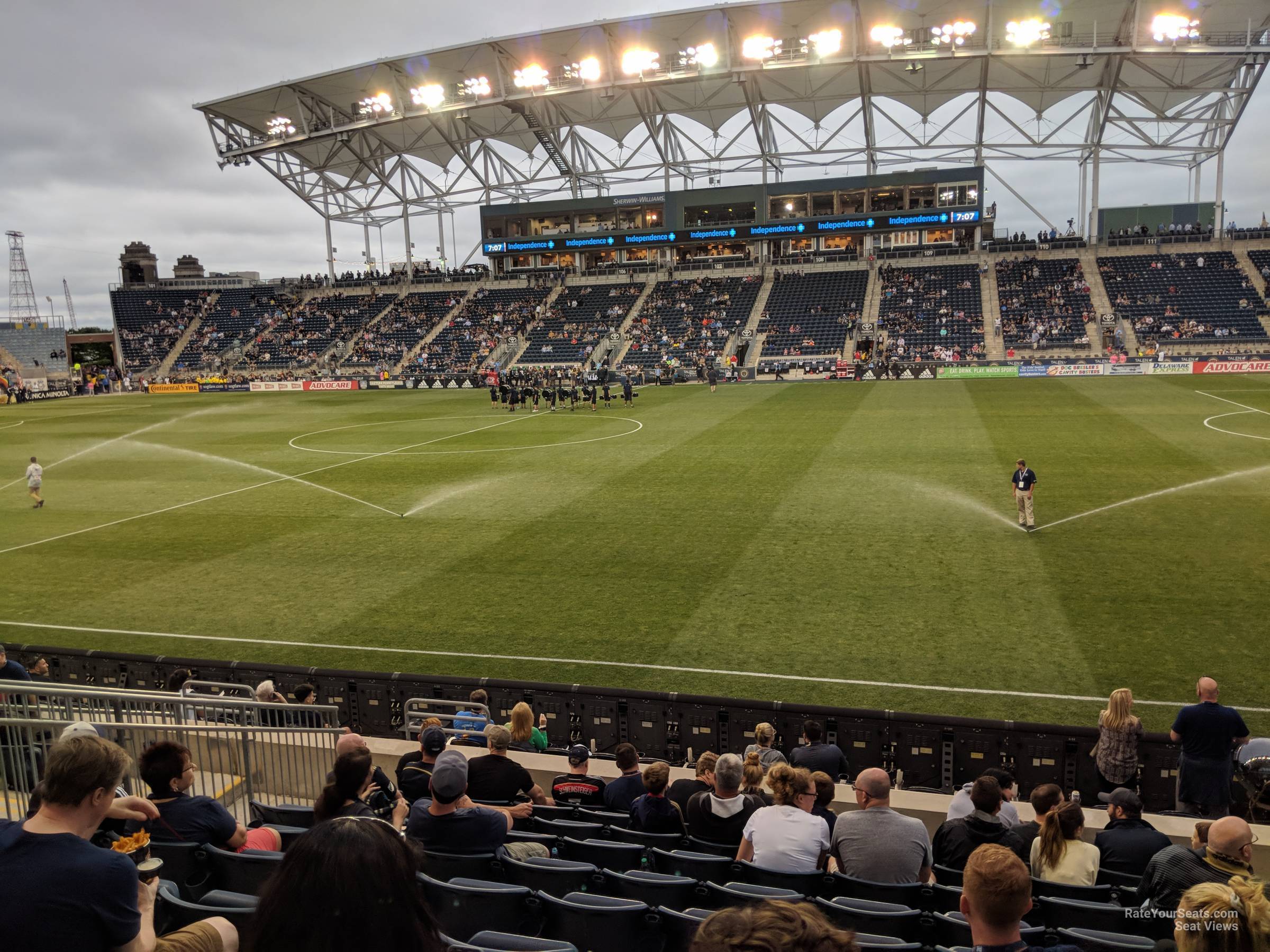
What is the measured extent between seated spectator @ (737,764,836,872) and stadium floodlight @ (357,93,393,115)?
7154 cm

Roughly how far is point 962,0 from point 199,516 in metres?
55.3

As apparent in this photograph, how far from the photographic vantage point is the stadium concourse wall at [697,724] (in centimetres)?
829

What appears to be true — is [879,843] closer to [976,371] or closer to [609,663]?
[609,663]

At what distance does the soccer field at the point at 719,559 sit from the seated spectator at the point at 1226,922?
747cm

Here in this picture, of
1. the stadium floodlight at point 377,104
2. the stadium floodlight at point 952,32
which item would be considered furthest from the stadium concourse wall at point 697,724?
the stadium floodlight at point 377,104

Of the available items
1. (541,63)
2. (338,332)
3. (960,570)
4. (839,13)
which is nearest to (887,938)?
(960,570)

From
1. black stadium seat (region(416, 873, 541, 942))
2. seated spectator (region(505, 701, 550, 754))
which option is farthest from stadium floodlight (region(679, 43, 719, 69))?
black stadium seat (region(416, 873, 541, 942))

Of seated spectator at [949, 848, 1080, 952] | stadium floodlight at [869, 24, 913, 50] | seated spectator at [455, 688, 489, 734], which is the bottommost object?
seated spectator at [455, 688, 489, 734]

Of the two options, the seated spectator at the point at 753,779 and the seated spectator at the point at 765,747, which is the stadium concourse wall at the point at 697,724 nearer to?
the seated spectator at the point at 765,747

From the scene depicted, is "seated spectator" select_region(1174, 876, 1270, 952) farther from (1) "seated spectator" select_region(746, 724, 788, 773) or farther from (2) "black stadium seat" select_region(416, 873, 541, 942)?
(1) "seated spectator" select_region(746, 724, 788, 773)

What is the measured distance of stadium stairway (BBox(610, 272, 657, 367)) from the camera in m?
63.0

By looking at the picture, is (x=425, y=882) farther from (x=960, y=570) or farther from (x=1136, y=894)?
(x=960, y=570)

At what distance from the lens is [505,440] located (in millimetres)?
32594

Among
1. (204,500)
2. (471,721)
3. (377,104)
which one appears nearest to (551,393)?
(204,500)
